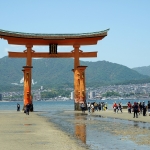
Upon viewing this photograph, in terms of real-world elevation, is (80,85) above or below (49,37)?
below

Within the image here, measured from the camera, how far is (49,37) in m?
50.0

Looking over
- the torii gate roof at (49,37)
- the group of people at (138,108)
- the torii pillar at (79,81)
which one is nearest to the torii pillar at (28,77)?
the torii gate roof at (49,37)

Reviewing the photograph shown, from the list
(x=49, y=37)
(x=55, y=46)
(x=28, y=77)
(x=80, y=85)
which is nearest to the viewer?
(x=49, y=37)

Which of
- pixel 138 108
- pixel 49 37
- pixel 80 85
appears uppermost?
pixel 49 37

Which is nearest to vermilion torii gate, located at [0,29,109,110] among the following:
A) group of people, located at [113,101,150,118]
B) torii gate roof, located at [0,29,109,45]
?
torii gate roof, located at [0,29,109,45]

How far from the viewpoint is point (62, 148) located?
14461 millimetres

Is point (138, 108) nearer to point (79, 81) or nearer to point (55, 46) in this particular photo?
point (79, 81)

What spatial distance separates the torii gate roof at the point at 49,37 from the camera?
4897 centimetres

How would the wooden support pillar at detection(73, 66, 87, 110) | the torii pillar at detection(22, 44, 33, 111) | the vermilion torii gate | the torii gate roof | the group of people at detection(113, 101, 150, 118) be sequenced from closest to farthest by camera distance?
the group of people at detection(113, 101, 150, 118) → the torii gate roof → the vermilion torii gate → the torii pillar at detection(22, 44, 33, 111) → the wooden support pillar at detection(73, 66, 87, 110)

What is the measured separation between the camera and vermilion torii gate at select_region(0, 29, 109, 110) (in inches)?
1961

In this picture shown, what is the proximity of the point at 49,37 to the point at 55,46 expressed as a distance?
7.40 ft

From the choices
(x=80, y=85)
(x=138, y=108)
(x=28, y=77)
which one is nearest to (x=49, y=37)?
(x=28, y=77)

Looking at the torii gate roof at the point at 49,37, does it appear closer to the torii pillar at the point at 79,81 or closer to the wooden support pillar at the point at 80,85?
the torii pillar at the point at 79,81

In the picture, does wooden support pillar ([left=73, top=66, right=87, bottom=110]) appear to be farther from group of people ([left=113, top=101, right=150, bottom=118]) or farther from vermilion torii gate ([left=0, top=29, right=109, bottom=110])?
group of people ([left=113, top=101, right=150, bottom=118])
